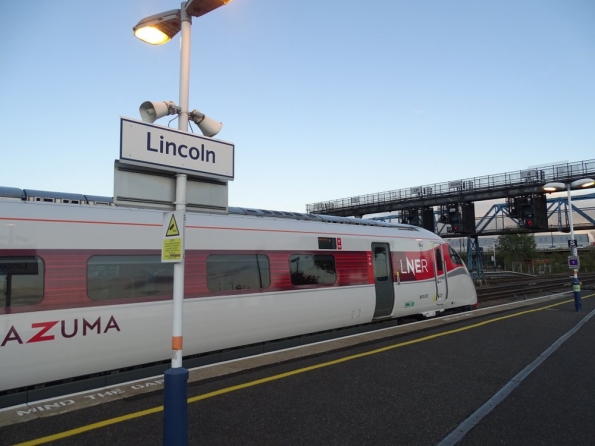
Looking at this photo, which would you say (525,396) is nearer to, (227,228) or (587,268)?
(227,228)

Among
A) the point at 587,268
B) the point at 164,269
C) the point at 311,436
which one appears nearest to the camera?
the point at 311,436

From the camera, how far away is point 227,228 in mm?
7703

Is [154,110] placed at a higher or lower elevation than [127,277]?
higher

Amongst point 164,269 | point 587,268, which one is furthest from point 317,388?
point 587,268

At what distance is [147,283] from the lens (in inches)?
258

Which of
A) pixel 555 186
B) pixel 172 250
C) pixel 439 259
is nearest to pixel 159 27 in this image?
pixel 172 250

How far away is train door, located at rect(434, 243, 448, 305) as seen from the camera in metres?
12.8

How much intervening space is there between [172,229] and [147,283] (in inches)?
135

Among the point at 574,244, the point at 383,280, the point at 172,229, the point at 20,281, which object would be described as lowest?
the point at 383,280

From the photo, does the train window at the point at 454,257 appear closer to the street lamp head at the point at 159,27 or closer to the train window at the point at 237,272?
the train window at the point at 237,272

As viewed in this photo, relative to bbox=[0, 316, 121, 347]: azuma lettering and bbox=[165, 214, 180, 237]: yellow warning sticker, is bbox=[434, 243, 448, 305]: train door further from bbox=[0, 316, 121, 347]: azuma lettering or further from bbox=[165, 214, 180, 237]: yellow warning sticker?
bbox=[165, 214, 180, 237]: yellow warning sticker

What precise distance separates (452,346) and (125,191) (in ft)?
24.4

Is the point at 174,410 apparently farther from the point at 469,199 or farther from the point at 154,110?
the point at 469,199

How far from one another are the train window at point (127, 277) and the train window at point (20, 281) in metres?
0.64
